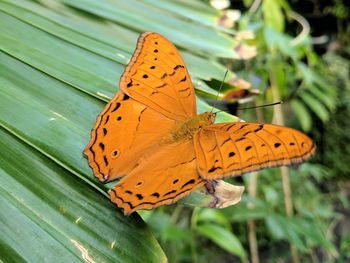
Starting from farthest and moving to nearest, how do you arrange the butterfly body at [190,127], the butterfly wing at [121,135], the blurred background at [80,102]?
the butterfly body at [190,127], the butterfly wing at [121,135], the blurred background at [80,102]

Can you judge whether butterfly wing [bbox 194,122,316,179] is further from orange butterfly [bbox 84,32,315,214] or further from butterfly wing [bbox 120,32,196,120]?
butterfly wing [bbox 120,32,196,120]

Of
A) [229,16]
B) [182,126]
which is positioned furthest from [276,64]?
[182,126]

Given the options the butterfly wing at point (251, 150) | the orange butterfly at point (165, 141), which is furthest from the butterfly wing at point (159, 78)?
the butterfly wing at point (251, 150)

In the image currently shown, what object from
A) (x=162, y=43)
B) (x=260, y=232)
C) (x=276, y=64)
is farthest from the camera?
(x=260, y=232)

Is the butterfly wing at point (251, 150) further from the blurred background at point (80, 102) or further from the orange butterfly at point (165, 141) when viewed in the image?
the blurred background at point (80, 102)

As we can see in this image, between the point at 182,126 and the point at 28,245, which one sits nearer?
the point at 28,245

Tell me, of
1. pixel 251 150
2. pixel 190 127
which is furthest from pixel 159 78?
pixel 251 150

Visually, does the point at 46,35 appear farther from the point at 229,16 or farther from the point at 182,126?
the point at 229,16
